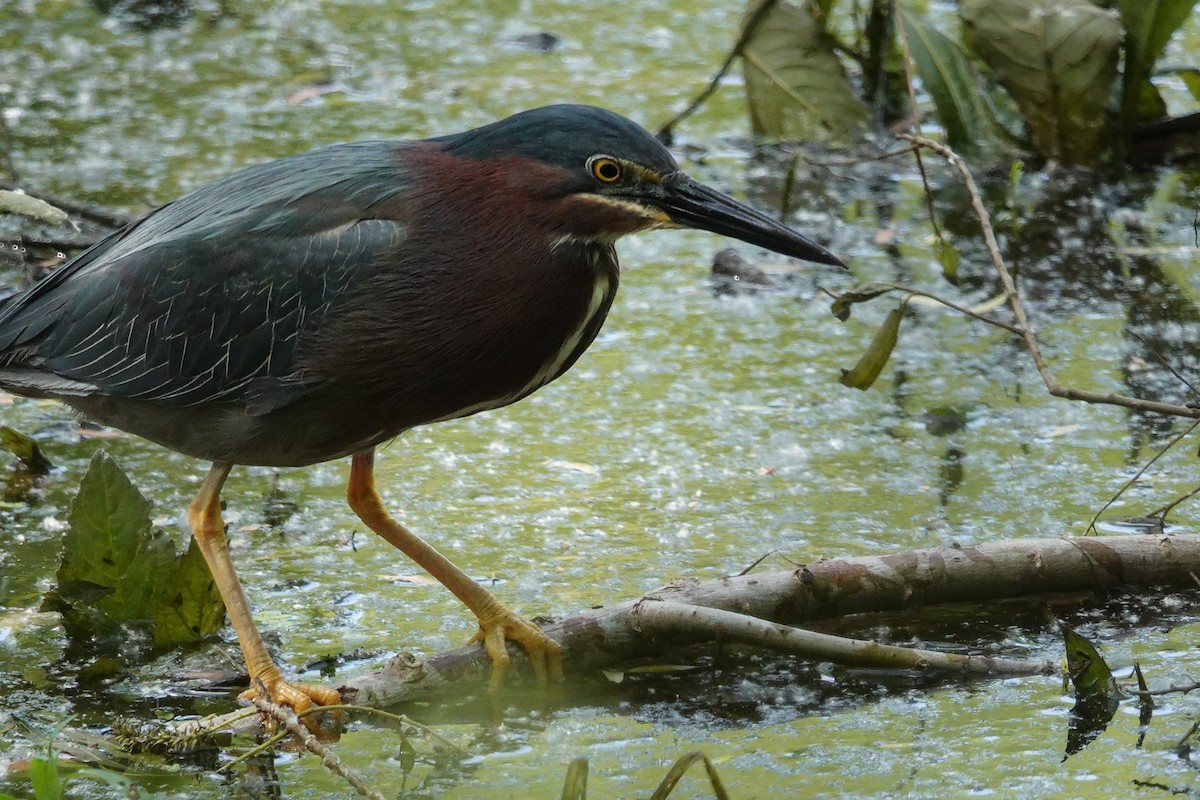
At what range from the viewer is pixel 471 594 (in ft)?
11.4

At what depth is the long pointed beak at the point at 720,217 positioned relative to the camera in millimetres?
3201

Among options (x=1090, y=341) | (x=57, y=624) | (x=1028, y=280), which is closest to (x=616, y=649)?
(x=57, y=624)

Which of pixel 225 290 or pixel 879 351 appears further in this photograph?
pixel 879 351

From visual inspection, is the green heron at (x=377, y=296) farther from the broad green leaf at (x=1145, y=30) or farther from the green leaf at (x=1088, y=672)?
the broad green leaf at (x=1145, y=30)

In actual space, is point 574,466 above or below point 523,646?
above

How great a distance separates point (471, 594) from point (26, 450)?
1505 mm

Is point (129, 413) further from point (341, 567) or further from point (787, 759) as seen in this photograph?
point (787, 759)

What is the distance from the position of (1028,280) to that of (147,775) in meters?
3.60

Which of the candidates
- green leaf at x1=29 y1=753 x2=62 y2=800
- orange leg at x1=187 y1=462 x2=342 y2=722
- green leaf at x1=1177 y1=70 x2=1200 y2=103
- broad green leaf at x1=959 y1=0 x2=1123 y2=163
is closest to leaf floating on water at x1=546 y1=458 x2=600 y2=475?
orange leg at x1=187 y1=462 x2=342 y2=722

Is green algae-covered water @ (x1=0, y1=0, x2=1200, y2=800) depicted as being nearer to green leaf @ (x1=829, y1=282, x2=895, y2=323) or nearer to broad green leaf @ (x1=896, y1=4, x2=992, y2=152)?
broad green leaf @ (x1=896, y1=4, x2=992, y2=152)

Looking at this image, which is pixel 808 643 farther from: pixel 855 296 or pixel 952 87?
pixel 952 87

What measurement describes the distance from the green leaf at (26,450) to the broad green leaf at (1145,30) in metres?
4.11

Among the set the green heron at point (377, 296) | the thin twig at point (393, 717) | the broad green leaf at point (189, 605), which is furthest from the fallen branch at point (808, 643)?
the broad green leaf at point (189, 605)

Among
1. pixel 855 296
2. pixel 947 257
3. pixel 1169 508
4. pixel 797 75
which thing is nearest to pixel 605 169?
pixel 855 296
